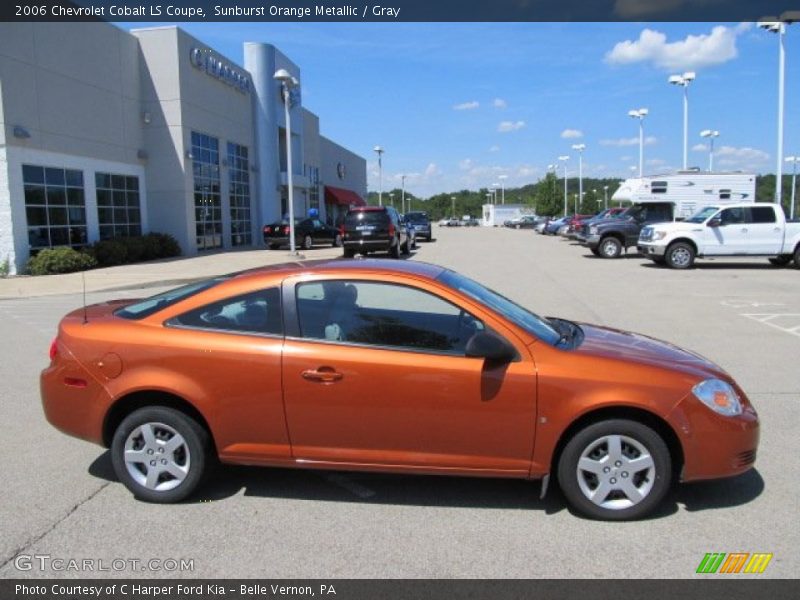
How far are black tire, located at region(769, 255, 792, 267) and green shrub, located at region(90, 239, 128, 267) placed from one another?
21.0 metres

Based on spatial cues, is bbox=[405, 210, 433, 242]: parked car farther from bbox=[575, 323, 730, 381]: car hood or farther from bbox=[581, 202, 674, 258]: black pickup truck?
bbox=[575, 323, 730, 381]: car hood

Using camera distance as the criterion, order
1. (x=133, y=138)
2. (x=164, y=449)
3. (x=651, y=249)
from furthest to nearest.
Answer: (x=133, y=138), (x=651, y=249), (x=164, y=449)

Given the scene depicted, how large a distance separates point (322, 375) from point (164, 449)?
1.13m

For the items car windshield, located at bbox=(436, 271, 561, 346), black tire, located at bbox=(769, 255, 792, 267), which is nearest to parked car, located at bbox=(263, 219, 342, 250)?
black tire, located at bbox=(769, 255, 792, 267)

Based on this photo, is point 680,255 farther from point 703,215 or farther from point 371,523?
point 371,523

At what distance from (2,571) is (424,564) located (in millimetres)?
2109

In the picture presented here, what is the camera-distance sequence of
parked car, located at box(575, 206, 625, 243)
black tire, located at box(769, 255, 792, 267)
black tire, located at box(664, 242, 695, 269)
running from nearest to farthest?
black tire, located at box(664, 242, 695, 269) → black tire, located at box(769, 255, 792, 267) → parked car, located at box(575, 206, 625, 243)

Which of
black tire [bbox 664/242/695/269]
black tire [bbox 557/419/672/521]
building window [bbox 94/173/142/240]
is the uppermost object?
building window [bbox 94/173/142/240]

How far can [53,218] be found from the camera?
21047 mm

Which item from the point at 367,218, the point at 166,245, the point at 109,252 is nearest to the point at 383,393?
the point at 367,218

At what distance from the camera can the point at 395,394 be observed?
12.6ft

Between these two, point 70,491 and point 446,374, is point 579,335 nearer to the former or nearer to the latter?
point 446,374

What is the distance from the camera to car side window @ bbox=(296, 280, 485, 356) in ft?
13.1
